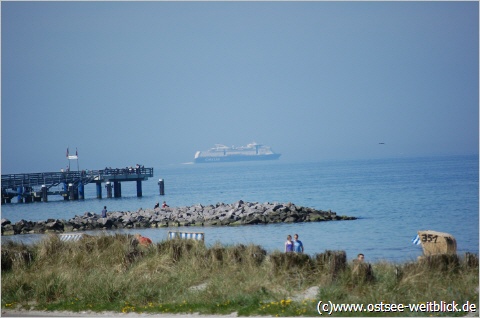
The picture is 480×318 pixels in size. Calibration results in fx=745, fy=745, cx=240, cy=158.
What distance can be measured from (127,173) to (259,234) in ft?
121

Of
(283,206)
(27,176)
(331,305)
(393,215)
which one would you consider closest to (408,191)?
(393,215)

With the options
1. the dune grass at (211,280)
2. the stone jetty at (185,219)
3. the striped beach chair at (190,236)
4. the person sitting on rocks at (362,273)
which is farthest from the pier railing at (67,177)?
the person sitting on rocks at (362,273)

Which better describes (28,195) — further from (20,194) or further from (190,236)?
(190,236)

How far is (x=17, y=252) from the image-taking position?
17.6 meters

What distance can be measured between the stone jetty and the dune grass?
23.3 m

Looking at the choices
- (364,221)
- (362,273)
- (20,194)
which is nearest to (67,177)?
(20,194)

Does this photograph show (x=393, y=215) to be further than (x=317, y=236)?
Yes

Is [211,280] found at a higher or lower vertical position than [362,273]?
lower

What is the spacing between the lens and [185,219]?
43.1 meters

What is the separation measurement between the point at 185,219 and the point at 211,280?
2855cm

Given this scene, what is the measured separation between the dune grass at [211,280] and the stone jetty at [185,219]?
917 inches

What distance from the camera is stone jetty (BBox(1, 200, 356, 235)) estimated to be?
133 ft

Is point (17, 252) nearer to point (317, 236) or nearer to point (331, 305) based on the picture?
point (331, 305)

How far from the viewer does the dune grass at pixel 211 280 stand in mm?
12938
